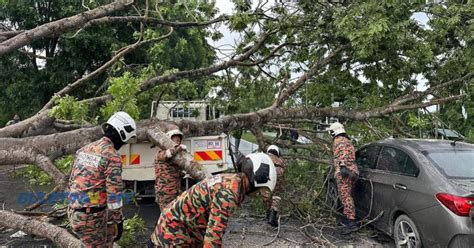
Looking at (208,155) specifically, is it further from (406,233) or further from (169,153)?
(406,233)

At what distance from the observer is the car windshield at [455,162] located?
461 centimetres

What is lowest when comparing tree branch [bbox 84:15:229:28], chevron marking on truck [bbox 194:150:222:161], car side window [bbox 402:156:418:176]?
car side window [bbox 402:156:418:176]

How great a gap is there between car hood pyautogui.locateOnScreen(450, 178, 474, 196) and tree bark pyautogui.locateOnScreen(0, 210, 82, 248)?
4.13 meters

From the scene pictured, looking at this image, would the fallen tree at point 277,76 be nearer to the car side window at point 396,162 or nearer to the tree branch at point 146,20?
the tree branch at point 146,20

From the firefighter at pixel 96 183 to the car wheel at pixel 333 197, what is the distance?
3.97 metres

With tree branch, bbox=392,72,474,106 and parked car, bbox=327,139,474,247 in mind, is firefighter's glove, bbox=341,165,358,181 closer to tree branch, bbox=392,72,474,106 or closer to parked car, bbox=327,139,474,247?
parked car, bbox=327,139,474,247

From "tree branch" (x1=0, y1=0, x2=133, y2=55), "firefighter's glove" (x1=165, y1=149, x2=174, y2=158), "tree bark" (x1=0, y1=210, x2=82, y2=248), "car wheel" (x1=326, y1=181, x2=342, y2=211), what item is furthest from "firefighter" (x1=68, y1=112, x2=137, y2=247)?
"car wheel" (x1=326, y1=181, x2=342, y2=211)

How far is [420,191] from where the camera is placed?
4.73 metres

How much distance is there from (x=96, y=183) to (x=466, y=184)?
4037 millimetres

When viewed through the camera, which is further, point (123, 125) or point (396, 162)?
point (396, 162)

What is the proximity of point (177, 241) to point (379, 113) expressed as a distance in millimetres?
5857

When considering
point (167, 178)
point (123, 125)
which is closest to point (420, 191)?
point (167, 178)

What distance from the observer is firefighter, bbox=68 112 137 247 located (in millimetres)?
3863

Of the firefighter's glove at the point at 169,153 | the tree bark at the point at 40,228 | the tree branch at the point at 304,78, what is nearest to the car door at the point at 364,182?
the tree branch at the point at 304,78
